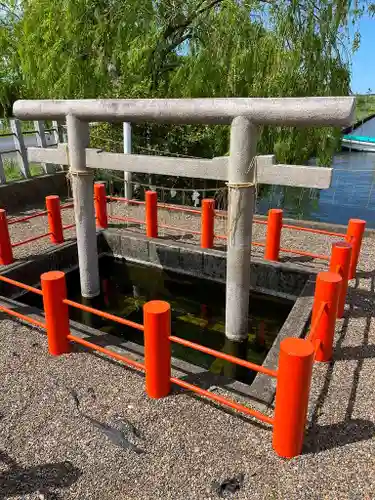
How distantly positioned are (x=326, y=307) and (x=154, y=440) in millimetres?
2002

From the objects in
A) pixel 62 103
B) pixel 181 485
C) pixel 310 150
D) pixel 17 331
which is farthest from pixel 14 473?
pixel 310 150

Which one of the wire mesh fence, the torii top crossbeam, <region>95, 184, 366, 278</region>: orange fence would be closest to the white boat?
the wire mesh fence

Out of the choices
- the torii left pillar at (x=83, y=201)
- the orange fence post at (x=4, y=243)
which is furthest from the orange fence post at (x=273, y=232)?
the orange fence post at (x=4, y=243)

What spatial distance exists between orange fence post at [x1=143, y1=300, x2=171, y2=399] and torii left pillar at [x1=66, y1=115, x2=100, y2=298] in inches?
105

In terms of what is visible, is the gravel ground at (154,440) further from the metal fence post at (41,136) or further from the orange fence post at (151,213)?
the metal fence post at (41,136)

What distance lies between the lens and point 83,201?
559 centimetres

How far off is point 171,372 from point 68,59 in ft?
30.6

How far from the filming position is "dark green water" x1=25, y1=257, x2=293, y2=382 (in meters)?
5.22

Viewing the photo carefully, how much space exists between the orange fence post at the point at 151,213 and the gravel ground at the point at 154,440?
3.72 m

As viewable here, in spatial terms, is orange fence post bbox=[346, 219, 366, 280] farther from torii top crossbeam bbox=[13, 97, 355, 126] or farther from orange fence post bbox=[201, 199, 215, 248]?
torii top crossbeam bbox=[13, 97, 355, 126]

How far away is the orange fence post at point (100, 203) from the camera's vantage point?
26.0 feet

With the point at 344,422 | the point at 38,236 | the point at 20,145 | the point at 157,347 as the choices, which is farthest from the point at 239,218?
the point at 20,145

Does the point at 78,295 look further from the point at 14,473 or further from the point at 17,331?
the point at 14,473

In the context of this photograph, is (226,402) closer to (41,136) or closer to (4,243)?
(4,243)
